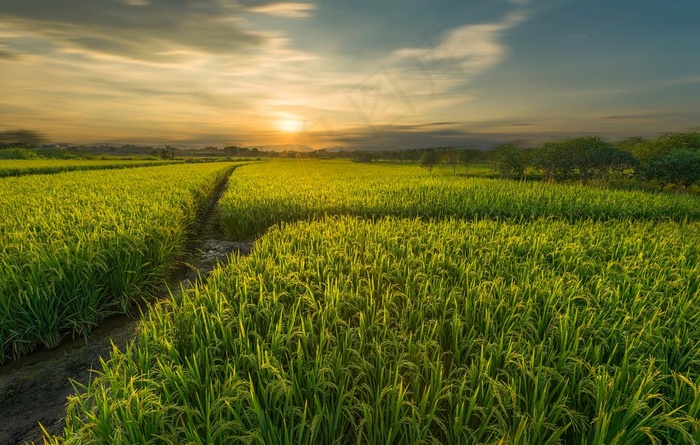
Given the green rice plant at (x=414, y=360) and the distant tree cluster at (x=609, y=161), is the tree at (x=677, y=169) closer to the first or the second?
the distant tree cluster at (x=609, y=161)

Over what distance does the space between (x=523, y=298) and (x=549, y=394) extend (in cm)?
169

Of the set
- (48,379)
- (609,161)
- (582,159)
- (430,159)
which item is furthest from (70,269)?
→ (430,159)

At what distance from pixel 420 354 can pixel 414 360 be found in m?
0.11

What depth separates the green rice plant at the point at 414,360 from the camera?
2047mm

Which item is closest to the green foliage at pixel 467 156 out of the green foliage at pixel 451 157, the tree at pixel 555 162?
the green foliage at pixel 451 157

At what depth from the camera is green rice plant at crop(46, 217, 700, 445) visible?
2.05 m

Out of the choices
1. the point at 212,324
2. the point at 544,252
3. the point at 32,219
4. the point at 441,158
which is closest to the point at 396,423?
the point at 212,324

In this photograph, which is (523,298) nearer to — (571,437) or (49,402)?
(571,437)

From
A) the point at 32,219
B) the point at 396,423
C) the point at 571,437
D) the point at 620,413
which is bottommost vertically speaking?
the point at 571,437

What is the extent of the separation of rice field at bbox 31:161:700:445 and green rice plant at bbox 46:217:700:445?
0.8 inches

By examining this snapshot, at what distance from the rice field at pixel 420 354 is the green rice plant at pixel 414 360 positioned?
0.07 ft

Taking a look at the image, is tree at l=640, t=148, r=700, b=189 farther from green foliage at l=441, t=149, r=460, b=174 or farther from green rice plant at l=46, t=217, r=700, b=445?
green foliage at l=441, t=149, r=460, b=174

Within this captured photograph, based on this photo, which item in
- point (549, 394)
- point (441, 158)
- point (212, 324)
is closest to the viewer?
point (549, 394)

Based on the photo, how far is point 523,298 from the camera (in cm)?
400
